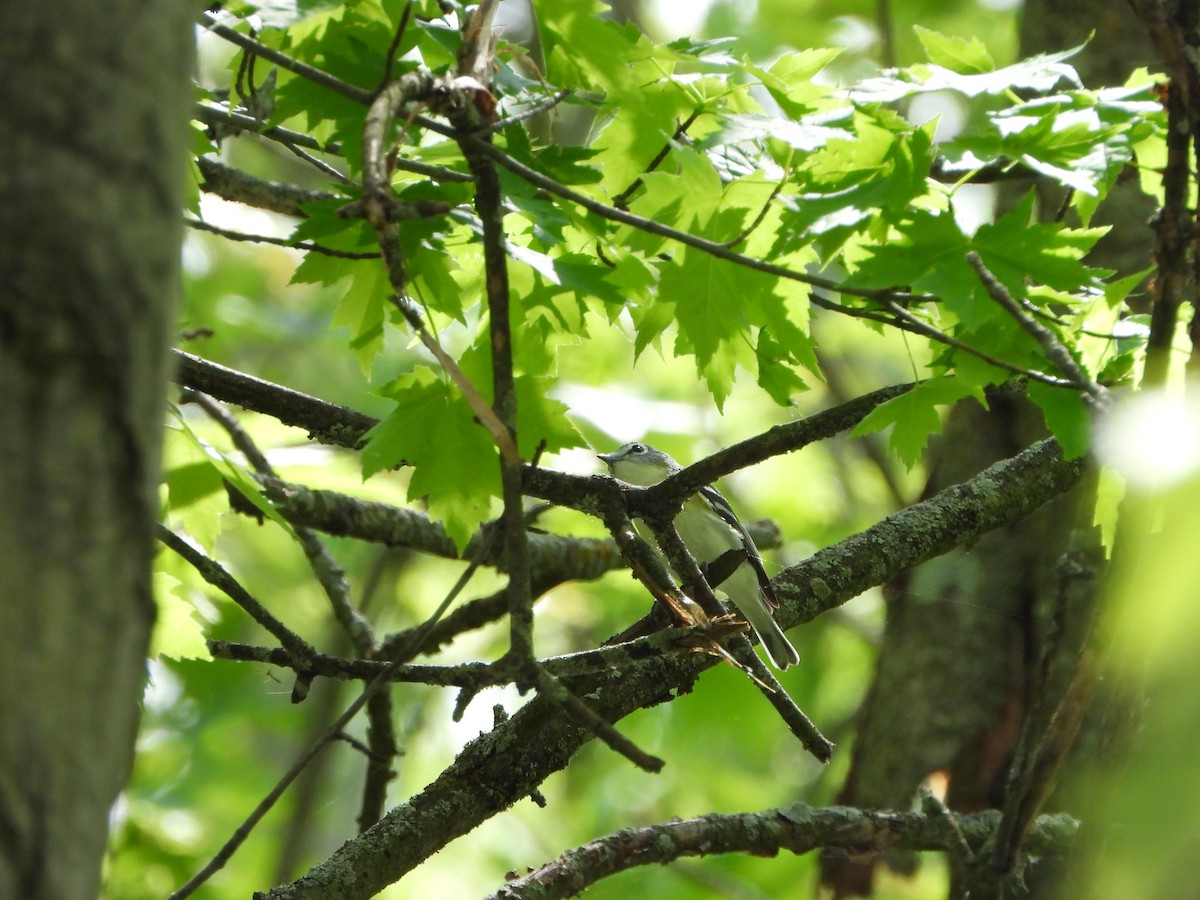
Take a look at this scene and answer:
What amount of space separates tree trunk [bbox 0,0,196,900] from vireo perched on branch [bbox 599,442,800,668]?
107 inches

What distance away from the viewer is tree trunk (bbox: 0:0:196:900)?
0.83 meters

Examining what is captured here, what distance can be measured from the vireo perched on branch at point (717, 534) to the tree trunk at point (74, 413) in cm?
273

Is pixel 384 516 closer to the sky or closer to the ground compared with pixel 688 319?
closer to the sky

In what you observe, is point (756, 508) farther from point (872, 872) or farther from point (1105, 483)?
point (1105, 483)

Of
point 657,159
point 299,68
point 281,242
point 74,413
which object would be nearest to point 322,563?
point 281,242

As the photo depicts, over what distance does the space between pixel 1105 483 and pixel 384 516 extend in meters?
2.22

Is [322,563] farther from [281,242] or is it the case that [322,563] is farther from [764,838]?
[281,242]

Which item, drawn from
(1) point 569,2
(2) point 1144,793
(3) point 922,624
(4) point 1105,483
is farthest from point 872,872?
(2) point 1144,793

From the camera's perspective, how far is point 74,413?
0.86 metres

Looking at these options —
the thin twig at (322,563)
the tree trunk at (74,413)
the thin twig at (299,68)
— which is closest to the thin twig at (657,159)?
the thin twig at (299,68)

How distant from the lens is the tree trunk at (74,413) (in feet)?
2.73

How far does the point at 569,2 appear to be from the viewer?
81.6 inches

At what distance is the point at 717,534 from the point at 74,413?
3.62 metres

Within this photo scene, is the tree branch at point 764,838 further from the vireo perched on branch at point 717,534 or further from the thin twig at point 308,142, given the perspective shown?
the thin twig at point 308,142
